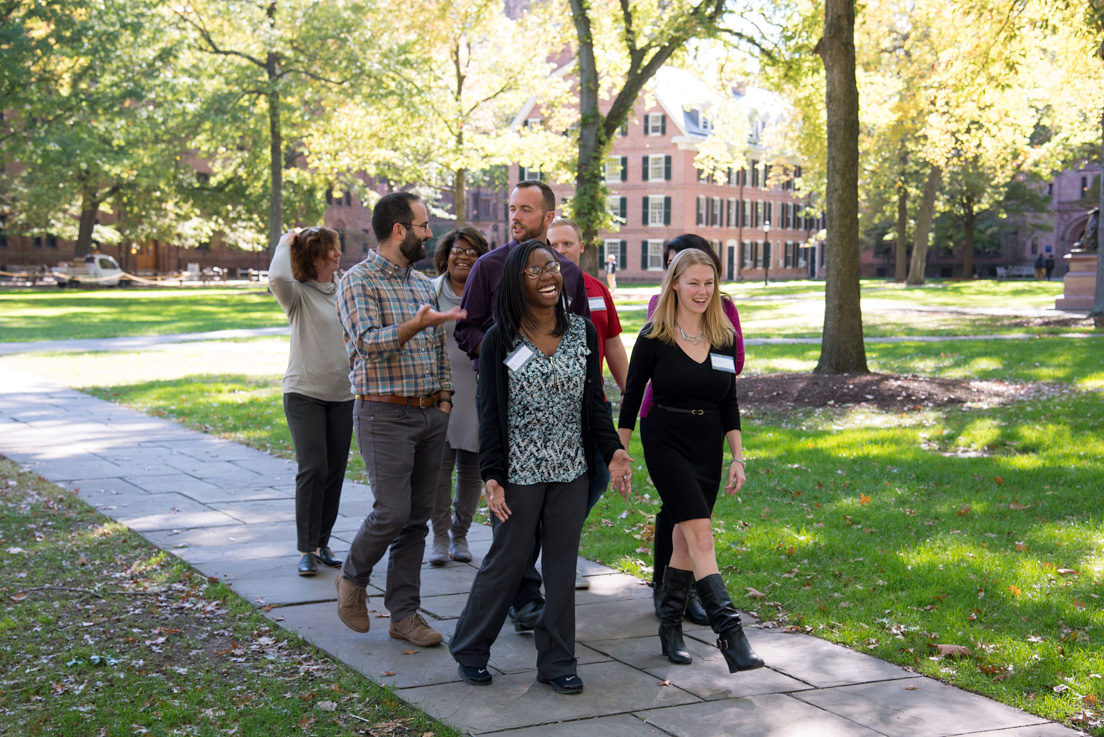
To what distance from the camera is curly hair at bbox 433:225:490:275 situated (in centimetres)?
577

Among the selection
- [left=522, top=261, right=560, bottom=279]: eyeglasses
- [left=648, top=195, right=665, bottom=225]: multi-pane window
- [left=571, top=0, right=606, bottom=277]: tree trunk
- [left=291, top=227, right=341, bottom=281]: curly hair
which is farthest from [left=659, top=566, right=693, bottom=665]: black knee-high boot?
[left=648, top=195, right=665, bottom=225]: multi-pane window

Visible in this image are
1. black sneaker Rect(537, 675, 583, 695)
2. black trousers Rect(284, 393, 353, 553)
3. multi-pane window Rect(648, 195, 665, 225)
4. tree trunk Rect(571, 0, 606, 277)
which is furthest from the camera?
multi-pane window Rect(648, 195, 665, 225)

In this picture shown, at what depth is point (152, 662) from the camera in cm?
468

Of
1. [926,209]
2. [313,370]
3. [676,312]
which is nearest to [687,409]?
[676,312]

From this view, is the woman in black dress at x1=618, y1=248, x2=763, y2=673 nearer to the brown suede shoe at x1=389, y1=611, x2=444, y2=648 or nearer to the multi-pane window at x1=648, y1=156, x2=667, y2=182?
the brown suede shoe at x1=389, y1=611, x2=444, y2=648

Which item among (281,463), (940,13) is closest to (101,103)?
(940,13)

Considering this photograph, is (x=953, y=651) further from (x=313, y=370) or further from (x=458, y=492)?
(x=313, y=370)

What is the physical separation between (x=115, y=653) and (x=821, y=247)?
82.8 m

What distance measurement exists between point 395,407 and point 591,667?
1424 millimetres

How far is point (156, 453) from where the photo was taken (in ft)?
32.7

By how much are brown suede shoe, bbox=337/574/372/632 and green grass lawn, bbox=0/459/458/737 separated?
234 millimetres

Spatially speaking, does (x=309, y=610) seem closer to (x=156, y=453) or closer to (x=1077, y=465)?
(x=156, y=453)

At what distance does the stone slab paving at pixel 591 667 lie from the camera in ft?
13.1

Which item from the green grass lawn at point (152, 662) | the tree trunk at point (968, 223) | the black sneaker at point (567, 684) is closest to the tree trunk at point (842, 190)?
the green grass lawn at point (152, 662)
